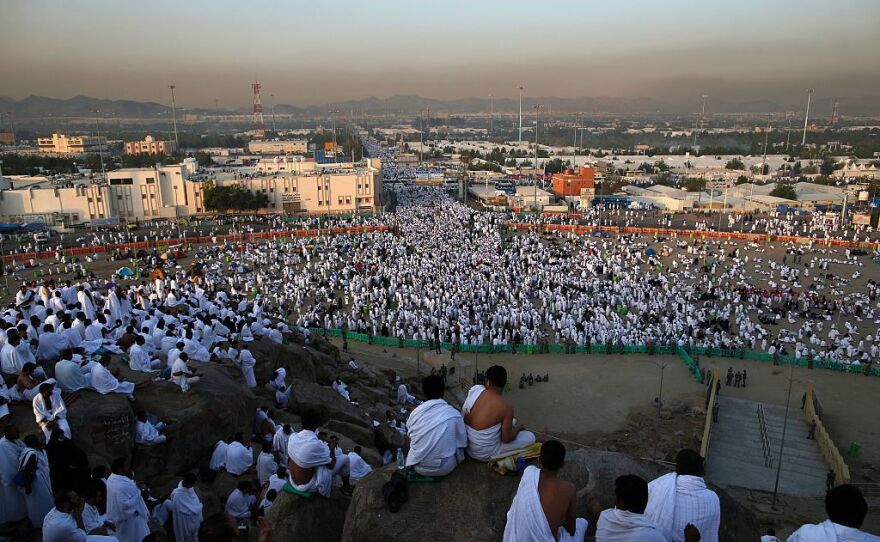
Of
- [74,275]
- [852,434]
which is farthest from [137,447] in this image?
[74,275]

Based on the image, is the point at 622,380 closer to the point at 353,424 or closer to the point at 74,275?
the point at 353,424

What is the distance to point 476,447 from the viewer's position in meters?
3.64

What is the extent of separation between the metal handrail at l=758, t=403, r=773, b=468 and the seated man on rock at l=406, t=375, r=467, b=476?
11062mm

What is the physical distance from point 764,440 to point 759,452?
46cm

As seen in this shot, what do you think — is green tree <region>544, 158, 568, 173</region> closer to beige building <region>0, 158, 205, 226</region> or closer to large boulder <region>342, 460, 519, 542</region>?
beige building <region>0, 158, 205, 226</region>

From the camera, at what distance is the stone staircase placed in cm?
1123

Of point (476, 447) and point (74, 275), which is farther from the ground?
point (476, 447)

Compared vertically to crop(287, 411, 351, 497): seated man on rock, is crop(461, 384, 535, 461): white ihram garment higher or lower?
higher

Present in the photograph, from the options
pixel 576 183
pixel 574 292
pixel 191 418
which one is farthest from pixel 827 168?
pixel 191 418

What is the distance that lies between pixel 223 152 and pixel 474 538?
100448 millimetres

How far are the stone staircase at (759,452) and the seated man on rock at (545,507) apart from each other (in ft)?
32.6

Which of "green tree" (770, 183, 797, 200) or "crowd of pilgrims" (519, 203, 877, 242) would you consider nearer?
"crowd of pilgrims" (519, 203, 877, 242)

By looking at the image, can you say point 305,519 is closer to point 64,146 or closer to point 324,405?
point 324,405

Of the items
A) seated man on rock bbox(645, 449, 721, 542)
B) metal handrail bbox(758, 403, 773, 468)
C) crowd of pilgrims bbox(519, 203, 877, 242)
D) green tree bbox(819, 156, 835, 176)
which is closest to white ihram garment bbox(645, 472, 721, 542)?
seated man on rock bbox(645, 449, 721, 542)
